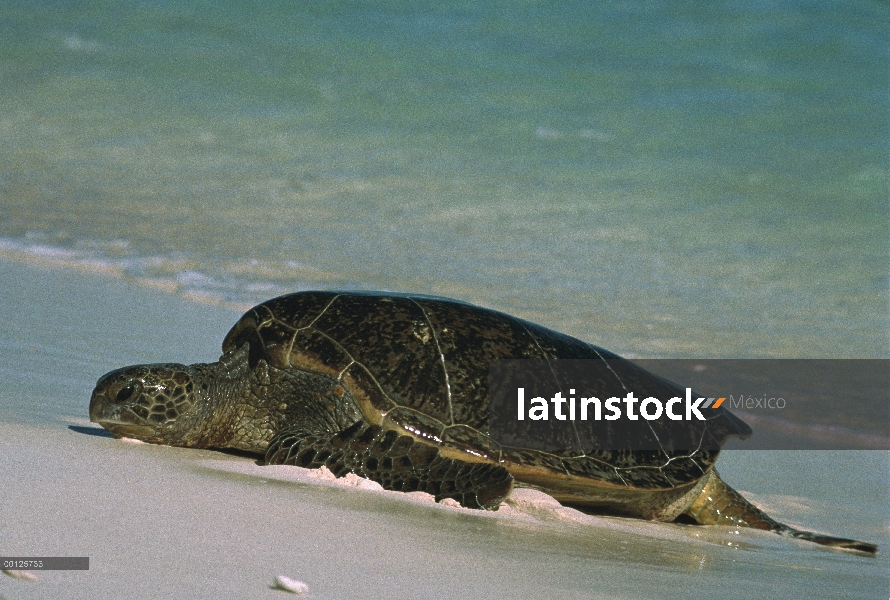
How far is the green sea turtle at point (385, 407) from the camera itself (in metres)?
3.33

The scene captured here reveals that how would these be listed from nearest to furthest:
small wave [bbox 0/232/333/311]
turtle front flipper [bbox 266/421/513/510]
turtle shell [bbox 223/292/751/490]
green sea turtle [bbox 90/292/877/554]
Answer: turtle front flipper [bbox 266/421/513/510], green sea turtle [bbox 90/292/877/554], turtle shell [bbox 223/292/751/490], small wave [bbox 0/232/333/311]

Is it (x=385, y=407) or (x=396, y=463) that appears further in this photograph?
(x=385, y=407)

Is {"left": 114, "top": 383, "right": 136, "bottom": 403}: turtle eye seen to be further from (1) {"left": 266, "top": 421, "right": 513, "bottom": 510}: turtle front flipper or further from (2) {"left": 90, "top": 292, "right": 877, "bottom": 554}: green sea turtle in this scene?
(1) {"left": 266, "top": 421, "right": 513, "bottom": 510}: turtle front flipper

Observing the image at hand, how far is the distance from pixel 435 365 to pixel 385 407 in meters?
0.28

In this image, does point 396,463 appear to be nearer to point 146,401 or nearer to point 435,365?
point 435,365

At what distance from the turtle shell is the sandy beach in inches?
9.1

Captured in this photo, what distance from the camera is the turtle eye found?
345 centimetres

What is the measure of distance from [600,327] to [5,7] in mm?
16413

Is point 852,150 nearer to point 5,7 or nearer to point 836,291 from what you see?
point 836,291

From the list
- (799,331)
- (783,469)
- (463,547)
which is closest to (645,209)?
(799,331)

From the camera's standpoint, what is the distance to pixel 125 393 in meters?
3.46

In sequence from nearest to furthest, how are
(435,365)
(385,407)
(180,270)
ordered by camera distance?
1. (385,407)
2. (435,365)
3. (180,270)

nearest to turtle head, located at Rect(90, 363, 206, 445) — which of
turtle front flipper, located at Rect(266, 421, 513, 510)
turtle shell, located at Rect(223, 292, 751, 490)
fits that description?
turtle shell, located at Rect(223, 292, 751, 490)

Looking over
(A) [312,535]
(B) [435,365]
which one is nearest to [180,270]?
(B) [435,365]
